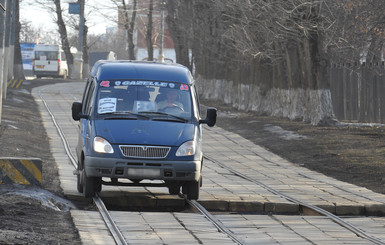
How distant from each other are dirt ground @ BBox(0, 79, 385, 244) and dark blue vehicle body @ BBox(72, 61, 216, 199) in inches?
32.1

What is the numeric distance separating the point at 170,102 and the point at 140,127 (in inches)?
34.2

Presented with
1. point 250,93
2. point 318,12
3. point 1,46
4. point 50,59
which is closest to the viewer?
point 1,46

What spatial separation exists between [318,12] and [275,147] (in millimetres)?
5341

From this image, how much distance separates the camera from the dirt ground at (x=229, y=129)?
10.0 metres

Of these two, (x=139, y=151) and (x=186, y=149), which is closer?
(x=139, y=151)

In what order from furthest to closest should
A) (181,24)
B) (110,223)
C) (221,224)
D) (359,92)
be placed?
(181,24)
(359,92)
(221,224)
(110,223)

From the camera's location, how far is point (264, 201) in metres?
12.7

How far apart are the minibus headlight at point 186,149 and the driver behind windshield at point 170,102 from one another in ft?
2.69

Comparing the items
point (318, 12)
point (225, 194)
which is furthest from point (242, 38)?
point (225, 194)

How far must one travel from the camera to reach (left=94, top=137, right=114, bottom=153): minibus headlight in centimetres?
1211

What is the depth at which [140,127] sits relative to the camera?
1234 cm

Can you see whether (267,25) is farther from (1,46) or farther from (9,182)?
(9,182)

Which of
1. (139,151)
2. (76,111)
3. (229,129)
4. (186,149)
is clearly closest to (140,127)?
(139,151)

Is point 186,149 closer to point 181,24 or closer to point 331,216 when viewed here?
point 331,216
